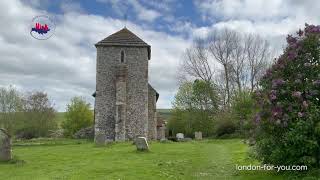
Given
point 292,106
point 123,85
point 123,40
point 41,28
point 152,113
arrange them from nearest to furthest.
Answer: point 292,106 < point 41,28 < point 123,85 < point 123,40 < point 152,113

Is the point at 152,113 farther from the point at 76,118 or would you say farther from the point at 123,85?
the point at 76,118

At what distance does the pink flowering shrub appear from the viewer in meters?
11.0

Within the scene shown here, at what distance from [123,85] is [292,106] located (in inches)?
1286

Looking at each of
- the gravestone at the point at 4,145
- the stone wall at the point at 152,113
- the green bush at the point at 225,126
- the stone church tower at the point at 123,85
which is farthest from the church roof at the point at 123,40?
the gravestone at the point at 4,145

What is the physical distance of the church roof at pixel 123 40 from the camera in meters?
44.5

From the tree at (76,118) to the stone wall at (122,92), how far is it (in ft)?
51.7

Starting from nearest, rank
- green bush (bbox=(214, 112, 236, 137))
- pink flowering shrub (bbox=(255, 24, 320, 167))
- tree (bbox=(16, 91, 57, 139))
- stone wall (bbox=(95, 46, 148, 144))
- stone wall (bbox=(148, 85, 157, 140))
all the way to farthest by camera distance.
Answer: pink flowering shrub (bbox=(255, 24, 320, 167)) → stone wall (bbox=(95, 46, 148, 144)) → stone wall (bbox=(148, 85, 157, 140)) → green bush (bbox=(214, 112, 236, 137)) → tree (bbox=(16, 91, 57, 139))

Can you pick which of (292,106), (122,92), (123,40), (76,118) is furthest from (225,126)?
(292,106)

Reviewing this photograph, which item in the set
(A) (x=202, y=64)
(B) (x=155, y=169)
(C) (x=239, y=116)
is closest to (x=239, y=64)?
(A) (x=202, y=64)

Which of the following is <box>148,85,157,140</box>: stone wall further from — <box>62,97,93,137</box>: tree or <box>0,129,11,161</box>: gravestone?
<box>0,129,11,161</box>: gravestone

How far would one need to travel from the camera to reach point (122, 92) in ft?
141

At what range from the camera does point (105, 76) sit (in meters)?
44.5

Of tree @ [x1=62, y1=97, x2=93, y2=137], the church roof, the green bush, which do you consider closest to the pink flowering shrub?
the church roof

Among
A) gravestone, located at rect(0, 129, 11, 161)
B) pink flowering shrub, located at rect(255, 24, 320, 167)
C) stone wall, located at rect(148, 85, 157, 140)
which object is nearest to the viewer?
pink flowering shrub, located at rect(255, 24, 320, 167)
